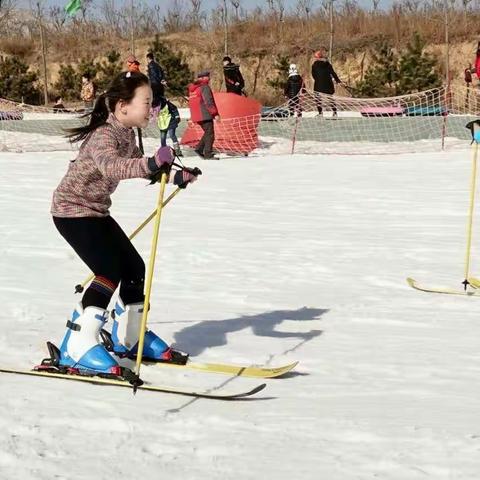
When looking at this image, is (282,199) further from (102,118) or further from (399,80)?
(399,80)

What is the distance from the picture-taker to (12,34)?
5003 cm

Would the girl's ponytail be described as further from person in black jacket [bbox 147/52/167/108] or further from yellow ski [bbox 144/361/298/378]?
person in black jacket [bbox 147/52/167/108]

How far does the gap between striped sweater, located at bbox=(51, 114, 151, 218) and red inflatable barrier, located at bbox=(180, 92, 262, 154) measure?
12.3 meters

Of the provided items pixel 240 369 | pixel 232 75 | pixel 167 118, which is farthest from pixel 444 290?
pixel 232 75

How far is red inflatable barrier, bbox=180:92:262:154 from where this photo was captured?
17.1m

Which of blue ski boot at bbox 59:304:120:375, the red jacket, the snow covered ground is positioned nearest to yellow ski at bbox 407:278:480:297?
the snow covered ground

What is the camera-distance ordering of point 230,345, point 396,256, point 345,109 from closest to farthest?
A: point 230,345 → point 396,256 → point 345,109

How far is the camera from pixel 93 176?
14.9ft

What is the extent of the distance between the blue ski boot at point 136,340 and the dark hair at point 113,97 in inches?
34.2

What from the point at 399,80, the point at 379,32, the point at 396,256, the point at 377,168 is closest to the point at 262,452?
the point at 396,256

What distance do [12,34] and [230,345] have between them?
155ft

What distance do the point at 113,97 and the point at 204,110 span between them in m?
11.0

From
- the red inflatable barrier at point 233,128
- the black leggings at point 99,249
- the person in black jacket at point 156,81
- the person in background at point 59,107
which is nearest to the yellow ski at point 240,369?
the black leggings at point 99,249

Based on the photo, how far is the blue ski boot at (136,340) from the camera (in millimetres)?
4859
